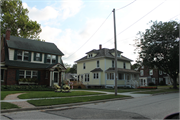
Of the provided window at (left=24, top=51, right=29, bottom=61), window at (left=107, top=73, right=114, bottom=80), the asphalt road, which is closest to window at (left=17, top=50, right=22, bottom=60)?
window at (left=24, top=51, right=29, bottom=61)

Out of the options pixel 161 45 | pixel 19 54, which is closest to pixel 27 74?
pixel 19 54

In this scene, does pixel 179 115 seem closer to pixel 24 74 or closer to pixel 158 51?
pixel 24 74

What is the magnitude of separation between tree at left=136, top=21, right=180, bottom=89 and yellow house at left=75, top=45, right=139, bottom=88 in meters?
4.98

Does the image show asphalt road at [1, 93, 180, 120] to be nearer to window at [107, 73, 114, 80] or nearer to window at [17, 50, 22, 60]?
window at [17, 50, 22, 60]

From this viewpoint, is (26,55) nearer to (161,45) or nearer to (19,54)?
(19,54)

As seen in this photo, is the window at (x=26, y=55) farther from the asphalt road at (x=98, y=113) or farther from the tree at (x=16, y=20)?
the asphalt road at (x=98, y=113)

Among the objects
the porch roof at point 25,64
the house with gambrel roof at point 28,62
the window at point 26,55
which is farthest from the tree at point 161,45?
the window at point 26,55

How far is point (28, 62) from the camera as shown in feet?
77.6

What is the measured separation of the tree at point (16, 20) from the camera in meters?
32.2

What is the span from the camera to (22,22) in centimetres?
3291

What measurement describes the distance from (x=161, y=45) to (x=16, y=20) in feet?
97.8

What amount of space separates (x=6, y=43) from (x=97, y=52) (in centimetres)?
1806

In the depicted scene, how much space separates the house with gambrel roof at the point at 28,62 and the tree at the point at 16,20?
9439mm

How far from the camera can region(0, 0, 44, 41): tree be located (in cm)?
3222
